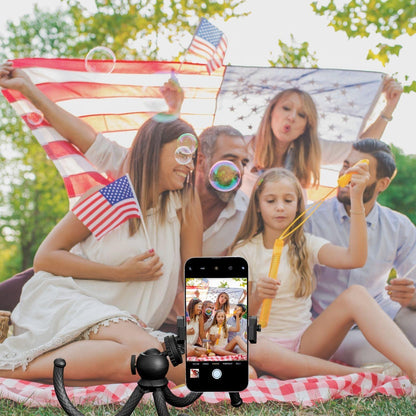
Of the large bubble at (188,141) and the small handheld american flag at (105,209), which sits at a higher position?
the large bubble at (188,141)

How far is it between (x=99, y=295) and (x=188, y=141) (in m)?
1.10

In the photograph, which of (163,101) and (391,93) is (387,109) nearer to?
(391,93)

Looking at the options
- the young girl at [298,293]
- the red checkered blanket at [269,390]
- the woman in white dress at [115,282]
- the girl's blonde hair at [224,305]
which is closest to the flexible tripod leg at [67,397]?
the girl's blonde hair at [224,305]

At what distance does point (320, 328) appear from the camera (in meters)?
3.45

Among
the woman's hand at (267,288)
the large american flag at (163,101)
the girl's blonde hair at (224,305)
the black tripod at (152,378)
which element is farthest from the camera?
the large american flag at (163,101)

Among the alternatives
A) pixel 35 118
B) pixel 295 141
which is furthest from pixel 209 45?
pixel 35 118

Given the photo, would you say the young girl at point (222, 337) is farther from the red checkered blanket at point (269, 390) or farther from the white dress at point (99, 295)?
the white dress at point (99, 295)

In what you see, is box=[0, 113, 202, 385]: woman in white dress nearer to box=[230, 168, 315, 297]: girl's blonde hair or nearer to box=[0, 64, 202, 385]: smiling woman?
box=[0, 64, 202, 385]: smiling woman

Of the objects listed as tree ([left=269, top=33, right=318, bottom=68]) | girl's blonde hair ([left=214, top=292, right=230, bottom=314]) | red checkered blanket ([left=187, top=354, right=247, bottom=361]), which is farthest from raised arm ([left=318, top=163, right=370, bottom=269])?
tree ([left=269, top=33, right=318, bottom=68])

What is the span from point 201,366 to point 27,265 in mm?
9052

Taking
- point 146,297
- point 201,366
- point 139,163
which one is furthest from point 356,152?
point 201,366

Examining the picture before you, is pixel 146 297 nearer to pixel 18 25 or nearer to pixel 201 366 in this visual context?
pixel 201 366

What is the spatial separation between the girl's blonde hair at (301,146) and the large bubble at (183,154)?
0.44 meters

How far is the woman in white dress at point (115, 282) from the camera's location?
10.6ft
